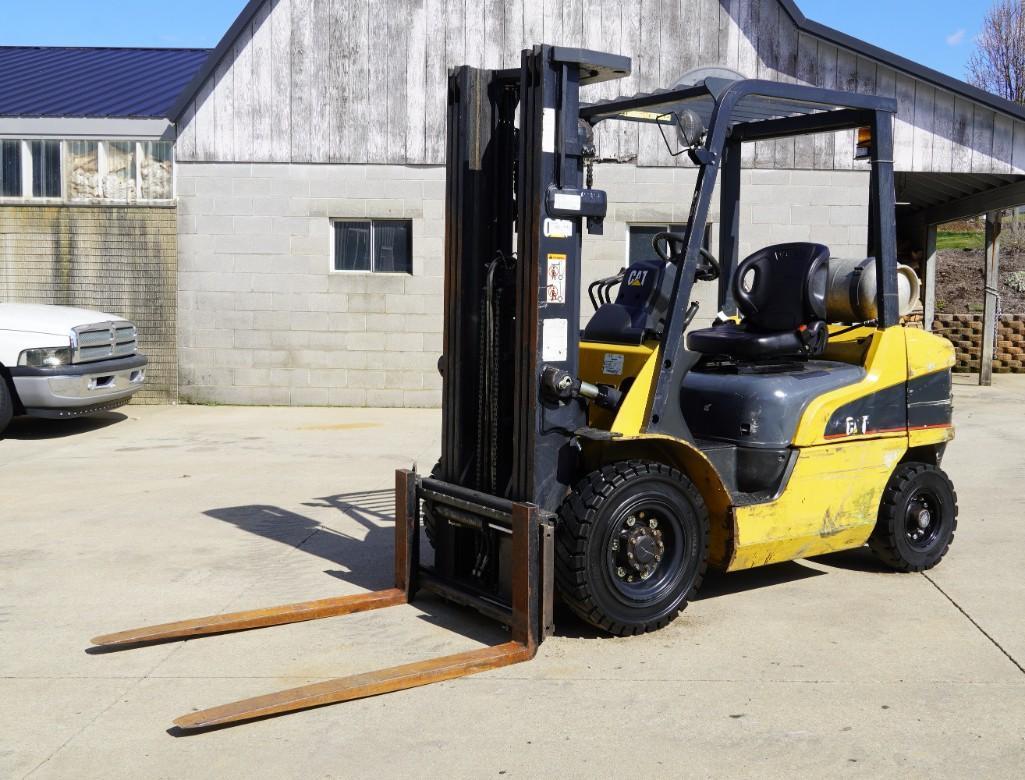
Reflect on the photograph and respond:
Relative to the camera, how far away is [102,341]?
13414 mm

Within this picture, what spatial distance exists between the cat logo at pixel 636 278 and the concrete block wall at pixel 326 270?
919 cm

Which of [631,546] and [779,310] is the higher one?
[779,310]

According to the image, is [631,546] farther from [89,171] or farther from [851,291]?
[89,171]

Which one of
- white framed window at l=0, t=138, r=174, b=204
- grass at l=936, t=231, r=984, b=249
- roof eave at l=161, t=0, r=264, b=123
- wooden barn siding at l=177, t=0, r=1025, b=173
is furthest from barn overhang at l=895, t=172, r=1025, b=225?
grass at l=936, t=231, r=984, b=249

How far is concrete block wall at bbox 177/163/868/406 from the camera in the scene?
51.0ft

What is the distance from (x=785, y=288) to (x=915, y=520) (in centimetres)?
174

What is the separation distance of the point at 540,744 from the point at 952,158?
42.8 feet

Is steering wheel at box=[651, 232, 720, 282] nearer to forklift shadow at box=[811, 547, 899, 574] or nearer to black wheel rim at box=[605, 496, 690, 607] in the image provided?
black wheel rim at box=[605, 496, 690, 607]

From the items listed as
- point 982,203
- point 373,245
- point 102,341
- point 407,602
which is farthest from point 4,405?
point 982,203

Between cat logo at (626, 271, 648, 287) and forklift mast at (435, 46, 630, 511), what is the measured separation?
16.7 inches

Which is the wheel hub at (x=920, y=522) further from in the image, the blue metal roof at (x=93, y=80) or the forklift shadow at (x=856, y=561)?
the blue metal roof at (x=93, y=80)

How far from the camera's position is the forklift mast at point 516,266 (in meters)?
5.62

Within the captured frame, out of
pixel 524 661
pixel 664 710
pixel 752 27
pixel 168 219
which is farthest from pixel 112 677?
pixel 752 27

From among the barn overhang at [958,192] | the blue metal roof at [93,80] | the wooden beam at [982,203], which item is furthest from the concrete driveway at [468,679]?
the wooden beam at [982,203]
